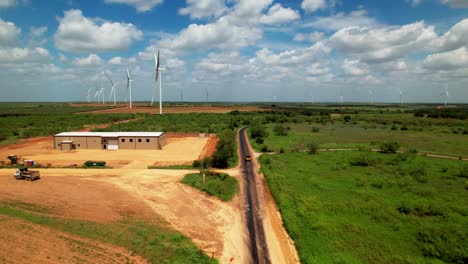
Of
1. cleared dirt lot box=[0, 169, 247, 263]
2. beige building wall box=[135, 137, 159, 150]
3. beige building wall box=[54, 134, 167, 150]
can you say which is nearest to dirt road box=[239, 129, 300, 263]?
cleared dirt lot box=[0, 169, 247, 263]

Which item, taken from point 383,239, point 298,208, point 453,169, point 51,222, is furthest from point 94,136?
point 453,169

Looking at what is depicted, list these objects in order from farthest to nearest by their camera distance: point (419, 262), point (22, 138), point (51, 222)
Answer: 1. point (22, 138)
2. point (51, 222)
3. point (419, 262)

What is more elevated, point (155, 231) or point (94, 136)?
point (94, 136)

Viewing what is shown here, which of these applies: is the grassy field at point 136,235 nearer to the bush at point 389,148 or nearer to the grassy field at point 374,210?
the grassy field at point 374,210

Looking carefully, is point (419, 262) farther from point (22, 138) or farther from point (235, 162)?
point (22, 138)

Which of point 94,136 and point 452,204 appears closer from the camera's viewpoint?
point 452,204

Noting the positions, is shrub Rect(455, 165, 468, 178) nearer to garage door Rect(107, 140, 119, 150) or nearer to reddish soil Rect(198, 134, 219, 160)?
reddish soil Rect(198, 134, 219, 160)

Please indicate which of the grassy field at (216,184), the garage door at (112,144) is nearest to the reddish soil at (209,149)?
the grassy field at (216,184)
